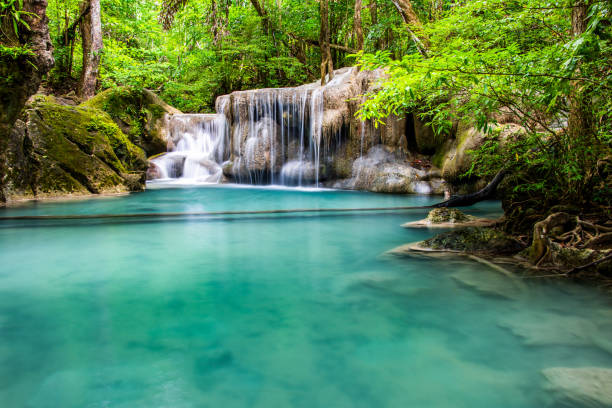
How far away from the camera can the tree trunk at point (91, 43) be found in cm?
1306

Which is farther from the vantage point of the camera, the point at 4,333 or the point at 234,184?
the point at 234,184

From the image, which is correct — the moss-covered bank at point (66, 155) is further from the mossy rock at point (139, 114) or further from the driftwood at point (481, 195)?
the driftwood at point (481, 195)

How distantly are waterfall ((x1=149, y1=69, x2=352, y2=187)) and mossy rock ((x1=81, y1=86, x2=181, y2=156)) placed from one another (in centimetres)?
97

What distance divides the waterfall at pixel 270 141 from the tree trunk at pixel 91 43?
3.86 metres

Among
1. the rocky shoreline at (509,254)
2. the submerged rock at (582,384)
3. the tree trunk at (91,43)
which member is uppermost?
the tree trunk at (91,43)

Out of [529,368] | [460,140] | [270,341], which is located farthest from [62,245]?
[460,140]

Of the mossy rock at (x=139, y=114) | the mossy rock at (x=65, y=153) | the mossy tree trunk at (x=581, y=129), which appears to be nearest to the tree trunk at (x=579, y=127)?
the mossy tree trunk at (x=581, y=129)

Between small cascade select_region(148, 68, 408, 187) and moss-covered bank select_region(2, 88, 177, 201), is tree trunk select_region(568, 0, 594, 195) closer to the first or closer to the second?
small cascade select_region(148, 68, 408, 187)

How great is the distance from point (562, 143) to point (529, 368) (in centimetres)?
263

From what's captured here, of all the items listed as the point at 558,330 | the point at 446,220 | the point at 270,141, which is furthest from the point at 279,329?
the point at 270,141

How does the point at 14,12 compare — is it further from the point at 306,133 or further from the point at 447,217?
the point at 306,133

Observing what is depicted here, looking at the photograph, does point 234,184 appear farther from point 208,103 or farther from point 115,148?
point 208,103

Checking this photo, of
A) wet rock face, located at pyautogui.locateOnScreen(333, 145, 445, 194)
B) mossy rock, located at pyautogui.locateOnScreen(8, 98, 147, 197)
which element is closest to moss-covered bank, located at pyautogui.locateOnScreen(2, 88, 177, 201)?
mossy rock, located at pyautogui.locateOnScreen(8, 98, 147, 197)

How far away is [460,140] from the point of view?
975cm
